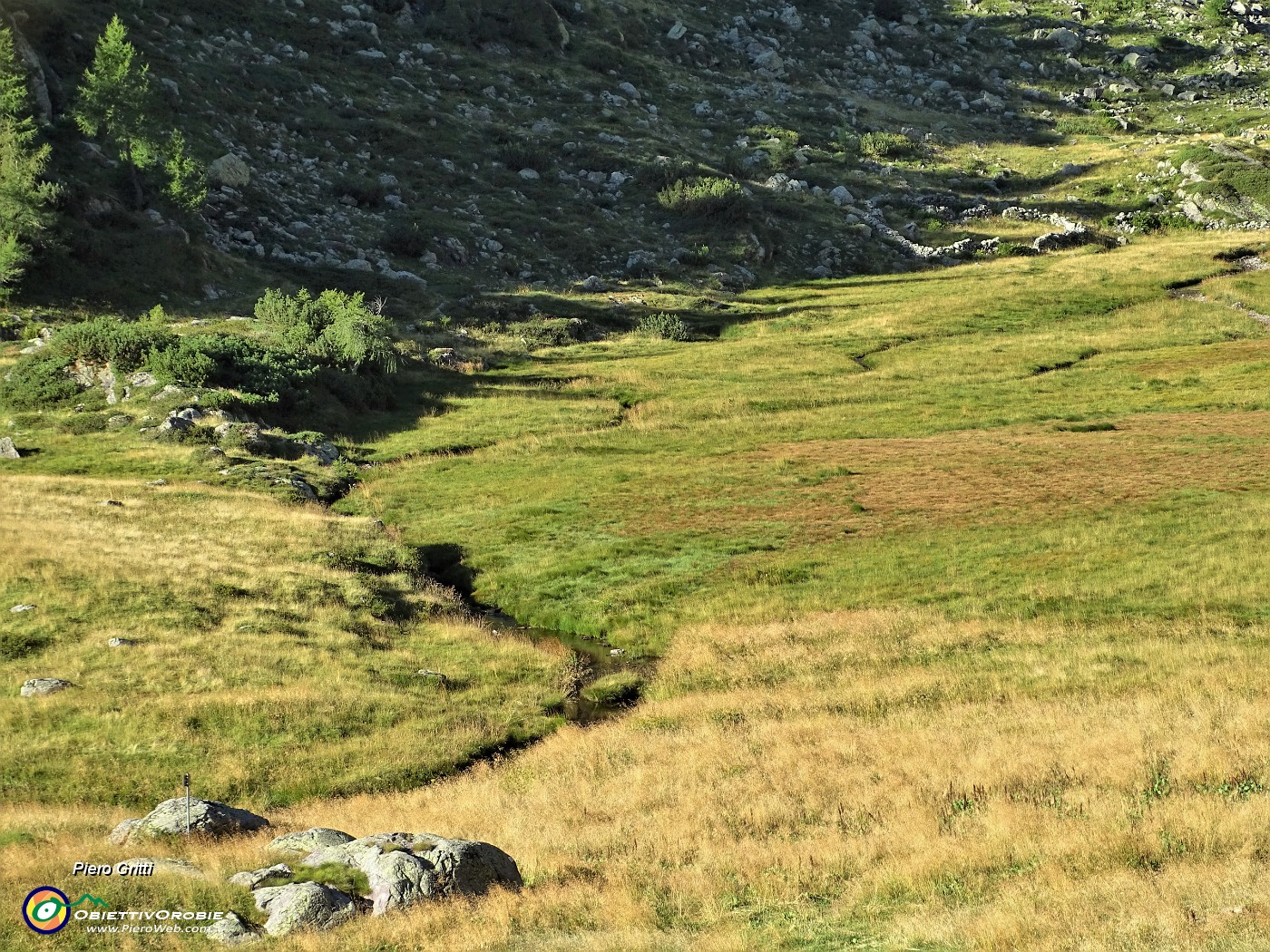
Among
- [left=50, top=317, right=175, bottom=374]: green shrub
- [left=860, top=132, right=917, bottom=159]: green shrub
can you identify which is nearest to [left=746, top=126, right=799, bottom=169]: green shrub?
[left=860, top=132, right=917, bottom=159]: green shrub

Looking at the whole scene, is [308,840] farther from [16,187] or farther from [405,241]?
[405,241]

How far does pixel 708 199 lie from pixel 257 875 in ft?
356

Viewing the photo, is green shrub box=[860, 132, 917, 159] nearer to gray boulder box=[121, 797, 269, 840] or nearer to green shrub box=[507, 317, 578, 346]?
green shrub box=[507, 317, 578, 346]

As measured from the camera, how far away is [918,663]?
31.2 metres

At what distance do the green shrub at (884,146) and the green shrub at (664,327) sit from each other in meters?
72.3

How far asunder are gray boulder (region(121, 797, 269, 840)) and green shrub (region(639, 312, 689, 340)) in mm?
75080

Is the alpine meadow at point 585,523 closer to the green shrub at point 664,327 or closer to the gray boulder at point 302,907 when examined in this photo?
the gray boulder at point 302,907

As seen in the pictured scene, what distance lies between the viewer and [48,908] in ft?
46.7

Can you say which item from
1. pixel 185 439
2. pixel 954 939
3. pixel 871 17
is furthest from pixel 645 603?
pixel 871 17

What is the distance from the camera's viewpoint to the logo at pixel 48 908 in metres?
13.9

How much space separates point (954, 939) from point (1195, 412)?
5850 centimetres

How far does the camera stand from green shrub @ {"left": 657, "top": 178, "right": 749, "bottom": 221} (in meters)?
117

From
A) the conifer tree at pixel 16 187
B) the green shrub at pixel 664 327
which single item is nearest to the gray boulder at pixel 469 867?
the conifer tree at pixel 16 187

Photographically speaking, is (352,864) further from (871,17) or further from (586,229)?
(871,17)
